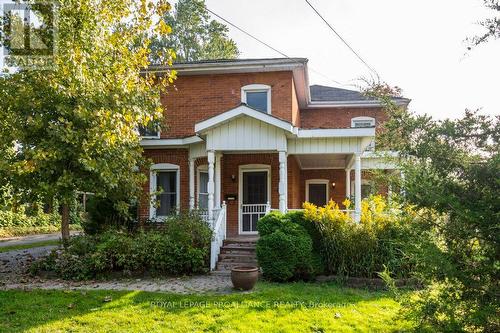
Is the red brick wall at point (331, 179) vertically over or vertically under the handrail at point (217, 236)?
over

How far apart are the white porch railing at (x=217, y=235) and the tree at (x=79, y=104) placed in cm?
299

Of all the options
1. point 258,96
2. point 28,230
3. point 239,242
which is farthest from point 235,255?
point 28,230

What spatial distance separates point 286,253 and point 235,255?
2.49m

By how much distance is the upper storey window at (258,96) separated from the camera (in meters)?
14.1

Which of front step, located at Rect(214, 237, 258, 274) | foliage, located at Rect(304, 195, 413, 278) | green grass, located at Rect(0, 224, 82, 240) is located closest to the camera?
foliage, located at Rect(304, 195, 413, 278)

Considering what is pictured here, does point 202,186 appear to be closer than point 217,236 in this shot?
No

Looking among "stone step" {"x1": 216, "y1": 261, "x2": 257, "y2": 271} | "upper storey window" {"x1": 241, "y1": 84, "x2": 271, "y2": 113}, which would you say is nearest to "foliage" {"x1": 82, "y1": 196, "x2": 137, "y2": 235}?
"stone step" {"x1": 216, "y1": 261, "x2": 257, "y2": 271}

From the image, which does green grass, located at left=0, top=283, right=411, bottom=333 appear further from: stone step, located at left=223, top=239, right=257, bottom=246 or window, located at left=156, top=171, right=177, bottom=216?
window, located at left=156, top=171, right=177, bottom=216

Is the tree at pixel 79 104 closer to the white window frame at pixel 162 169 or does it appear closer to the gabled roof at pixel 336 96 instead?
the white window frame at pixel 162 169

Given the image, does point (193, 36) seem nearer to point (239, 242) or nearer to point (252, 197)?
point (252, 197)

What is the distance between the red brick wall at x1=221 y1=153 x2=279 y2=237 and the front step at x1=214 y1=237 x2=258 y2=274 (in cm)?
228

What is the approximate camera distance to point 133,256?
945cm

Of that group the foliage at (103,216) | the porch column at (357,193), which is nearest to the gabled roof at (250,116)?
the porch column at (357,193)

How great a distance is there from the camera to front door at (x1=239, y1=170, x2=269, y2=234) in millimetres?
14078
